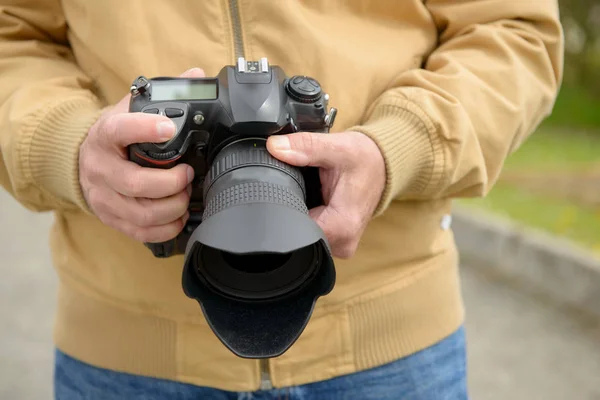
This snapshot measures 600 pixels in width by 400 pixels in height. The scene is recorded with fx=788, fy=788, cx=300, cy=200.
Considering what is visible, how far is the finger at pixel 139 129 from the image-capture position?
101cm

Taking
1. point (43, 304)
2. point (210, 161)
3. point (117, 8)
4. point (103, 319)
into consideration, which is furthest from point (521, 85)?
point (43, 304)

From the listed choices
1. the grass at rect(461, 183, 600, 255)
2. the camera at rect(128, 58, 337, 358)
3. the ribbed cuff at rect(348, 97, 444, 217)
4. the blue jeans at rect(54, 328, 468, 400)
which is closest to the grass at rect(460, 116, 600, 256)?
the grass at rect(461, 183, 600, 255)

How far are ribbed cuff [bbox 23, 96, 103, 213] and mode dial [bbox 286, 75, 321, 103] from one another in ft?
1.01

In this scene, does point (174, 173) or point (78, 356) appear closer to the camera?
point (174, 173)

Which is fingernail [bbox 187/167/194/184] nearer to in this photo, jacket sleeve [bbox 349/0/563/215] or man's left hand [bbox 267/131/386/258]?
man's left hand [bbox 267/131/386/258]

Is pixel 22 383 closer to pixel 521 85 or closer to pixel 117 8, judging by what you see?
pixel 117 8

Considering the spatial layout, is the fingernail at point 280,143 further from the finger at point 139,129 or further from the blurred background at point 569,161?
the blurred background at point 569,161

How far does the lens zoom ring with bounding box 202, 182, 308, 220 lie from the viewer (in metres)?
0.96

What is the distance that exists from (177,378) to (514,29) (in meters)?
0.82

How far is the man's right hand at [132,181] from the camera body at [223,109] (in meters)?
0.02

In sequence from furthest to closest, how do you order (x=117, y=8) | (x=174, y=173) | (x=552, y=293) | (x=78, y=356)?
(x=552, y=293) < (x=78, y=356) < (x=117, y=8) < (x=174, y=173)

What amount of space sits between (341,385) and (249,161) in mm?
487

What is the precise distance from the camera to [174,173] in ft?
3.45

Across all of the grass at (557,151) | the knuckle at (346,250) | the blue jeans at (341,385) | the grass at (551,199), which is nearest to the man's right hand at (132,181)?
the knuckle at (346,250)
